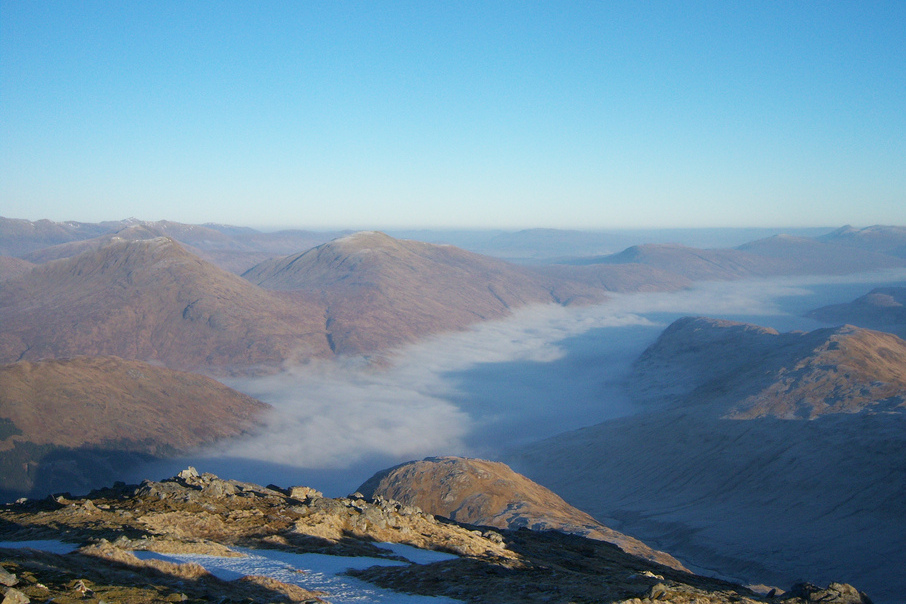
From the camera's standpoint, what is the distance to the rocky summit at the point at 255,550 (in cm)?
953

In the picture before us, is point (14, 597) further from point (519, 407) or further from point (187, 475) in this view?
point (519, 407)

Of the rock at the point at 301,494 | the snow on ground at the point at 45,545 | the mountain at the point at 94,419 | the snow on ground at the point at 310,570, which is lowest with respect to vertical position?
the mountain at the point at 94,419

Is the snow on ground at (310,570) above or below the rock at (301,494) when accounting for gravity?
above

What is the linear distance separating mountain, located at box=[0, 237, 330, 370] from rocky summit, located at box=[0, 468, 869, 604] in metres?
128

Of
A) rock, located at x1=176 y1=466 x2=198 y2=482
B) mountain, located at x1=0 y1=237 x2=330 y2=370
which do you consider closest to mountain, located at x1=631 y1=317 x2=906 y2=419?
rock, located at x1=176 y1=466 x2=198 y2=482

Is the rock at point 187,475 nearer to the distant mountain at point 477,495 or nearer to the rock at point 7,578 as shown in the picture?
the rock at point 7,578

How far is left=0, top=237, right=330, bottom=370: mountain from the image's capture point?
5320 inches

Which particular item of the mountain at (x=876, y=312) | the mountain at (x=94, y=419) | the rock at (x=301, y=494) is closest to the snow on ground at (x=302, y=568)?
the rock at (x=301, y=494)

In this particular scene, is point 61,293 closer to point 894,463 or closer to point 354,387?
Answer: point 354,387

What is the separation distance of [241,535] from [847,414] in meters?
68.8

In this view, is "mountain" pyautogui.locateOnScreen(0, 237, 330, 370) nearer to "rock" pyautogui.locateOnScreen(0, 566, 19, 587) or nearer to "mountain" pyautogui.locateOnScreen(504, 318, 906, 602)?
"mountain" pyautogui.locateOnScreen(504, 318, 906, 602)

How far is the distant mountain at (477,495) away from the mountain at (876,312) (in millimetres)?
143070

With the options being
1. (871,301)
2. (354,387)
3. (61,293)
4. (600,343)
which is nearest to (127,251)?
(61,293)

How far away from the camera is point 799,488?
5334 cm
